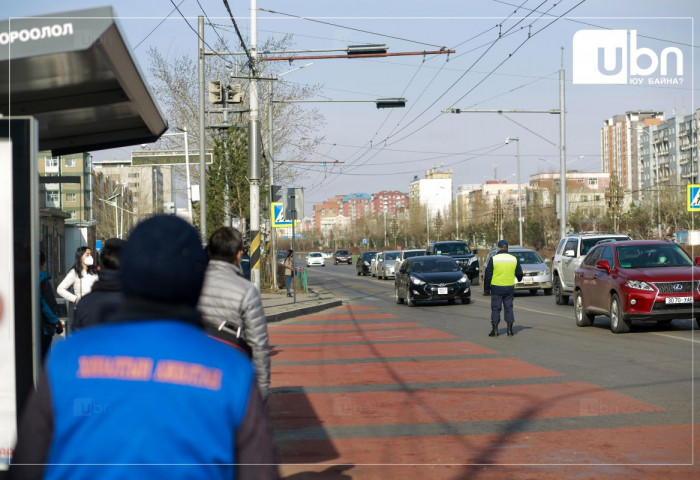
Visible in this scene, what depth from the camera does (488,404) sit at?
952cm

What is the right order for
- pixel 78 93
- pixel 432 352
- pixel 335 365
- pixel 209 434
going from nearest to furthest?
pixel 209 434 → pixel 78 93 → pixel 335 365 → pixel 432 352

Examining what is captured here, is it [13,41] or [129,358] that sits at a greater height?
[13,41]

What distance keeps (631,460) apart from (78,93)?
485 cm

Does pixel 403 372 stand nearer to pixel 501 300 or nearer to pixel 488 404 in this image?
pixel 488 404

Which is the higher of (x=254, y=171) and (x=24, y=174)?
(x=254, y=171)

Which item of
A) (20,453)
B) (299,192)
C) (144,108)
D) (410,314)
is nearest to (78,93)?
(144,108)

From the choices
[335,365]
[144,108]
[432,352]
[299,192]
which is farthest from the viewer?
[299,192]

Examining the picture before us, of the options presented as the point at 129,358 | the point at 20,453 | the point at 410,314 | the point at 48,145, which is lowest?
the point at 410,314

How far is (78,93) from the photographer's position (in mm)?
6555

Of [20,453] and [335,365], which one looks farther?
[335,365]

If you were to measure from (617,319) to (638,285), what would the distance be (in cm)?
89

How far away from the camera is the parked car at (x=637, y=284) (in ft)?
52.3

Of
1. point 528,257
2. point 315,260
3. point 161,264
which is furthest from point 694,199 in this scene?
point 315,260

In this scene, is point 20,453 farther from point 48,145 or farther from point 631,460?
point 48,145
